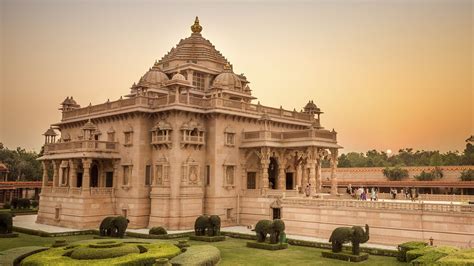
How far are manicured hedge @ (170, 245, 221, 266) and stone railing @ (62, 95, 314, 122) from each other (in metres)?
15.0

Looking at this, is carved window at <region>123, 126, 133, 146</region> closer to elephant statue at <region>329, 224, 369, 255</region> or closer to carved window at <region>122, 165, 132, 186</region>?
carved window at <region>122, 165, 132, 186</region>

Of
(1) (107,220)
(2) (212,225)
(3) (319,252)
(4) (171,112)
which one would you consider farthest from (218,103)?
(3) (319,252)

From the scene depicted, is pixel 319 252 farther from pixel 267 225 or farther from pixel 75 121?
pixel 75 121

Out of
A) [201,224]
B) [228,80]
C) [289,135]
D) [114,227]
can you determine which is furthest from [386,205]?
[228,80]

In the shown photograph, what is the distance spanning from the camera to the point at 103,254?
66.6 ft

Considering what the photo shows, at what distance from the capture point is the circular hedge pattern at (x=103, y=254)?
19125 mm

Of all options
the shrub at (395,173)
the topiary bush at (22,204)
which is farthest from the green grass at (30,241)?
the shrub at (395,173)

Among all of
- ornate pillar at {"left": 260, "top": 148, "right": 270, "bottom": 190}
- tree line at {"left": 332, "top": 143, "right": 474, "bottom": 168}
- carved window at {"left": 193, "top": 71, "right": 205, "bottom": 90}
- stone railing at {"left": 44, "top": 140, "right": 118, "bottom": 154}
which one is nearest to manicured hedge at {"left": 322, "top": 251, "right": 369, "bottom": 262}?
ornate pillar at {"left": 260, "top": 148, "right": 270, "bottom": 190}

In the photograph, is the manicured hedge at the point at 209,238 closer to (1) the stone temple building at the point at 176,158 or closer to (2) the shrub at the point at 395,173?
(1) the stone temple building at the point at 176,158

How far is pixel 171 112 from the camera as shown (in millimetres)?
34125

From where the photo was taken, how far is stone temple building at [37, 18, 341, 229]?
3388cm

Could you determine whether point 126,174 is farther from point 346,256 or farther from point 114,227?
point 346,256

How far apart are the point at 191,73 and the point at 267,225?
18806mm

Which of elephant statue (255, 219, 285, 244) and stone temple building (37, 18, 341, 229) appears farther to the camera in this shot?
stone temple building (37, 18, 341, 229)
